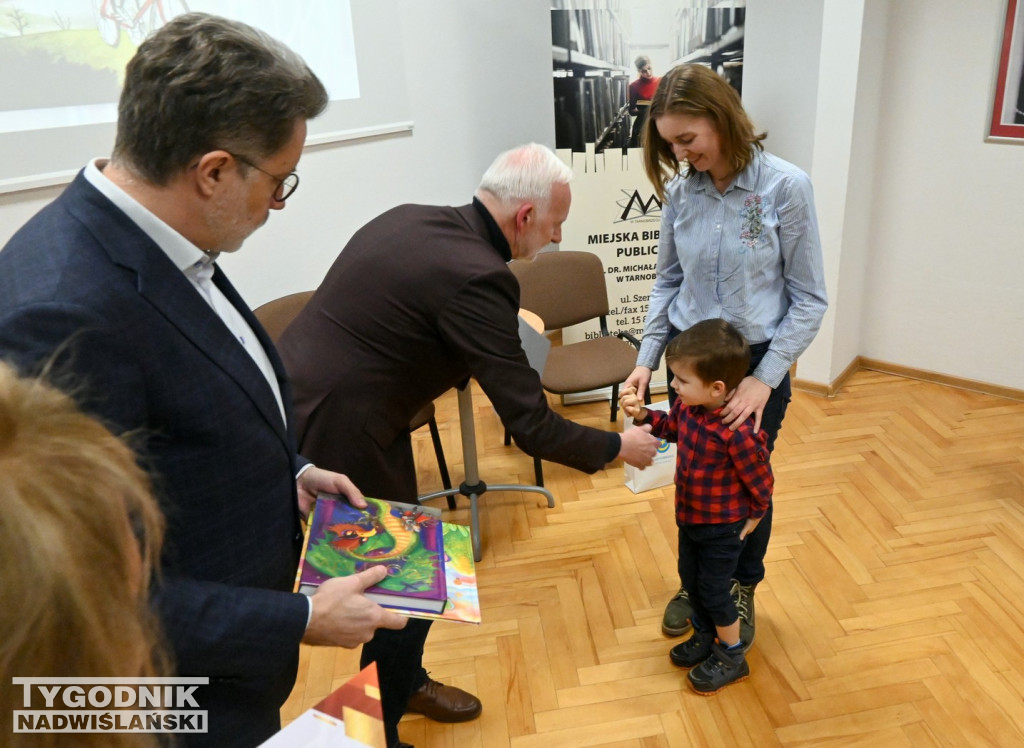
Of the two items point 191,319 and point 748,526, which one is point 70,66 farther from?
point 748,526

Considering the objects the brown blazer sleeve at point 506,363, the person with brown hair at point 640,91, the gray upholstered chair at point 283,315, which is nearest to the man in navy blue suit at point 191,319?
the brown blazer sleeve at point 506,363

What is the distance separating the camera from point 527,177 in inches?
83.7

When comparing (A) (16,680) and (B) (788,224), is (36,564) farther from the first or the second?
(B) (788,224)

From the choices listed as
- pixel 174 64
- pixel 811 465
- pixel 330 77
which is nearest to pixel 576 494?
pixel 811 465

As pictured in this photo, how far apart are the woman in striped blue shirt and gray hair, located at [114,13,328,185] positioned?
1.33m

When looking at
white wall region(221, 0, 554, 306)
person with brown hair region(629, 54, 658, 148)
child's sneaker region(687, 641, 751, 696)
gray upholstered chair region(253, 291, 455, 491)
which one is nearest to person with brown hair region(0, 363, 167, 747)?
child's sneaker region(687, 641, 751, 696)

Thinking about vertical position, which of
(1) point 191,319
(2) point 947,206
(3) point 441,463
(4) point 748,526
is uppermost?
(1) point 191,319

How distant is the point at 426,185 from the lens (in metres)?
4.67

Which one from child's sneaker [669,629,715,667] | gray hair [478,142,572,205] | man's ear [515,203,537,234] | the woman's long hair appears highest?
the woman's long hair

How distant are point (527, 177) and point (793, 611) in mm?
1864

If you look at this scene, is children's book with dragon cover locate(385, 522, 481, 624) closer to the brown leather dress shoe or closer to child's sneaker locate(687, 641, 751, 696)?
the brown leather dress shoe

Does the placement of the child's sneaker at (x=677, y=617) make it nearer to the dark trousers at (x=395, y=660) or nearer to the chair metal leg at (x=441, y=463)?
the dark trousers at (x=395, y=660)

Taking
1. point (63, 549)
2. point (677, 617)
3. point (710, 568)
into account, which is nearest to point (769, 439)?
point (710, 568)

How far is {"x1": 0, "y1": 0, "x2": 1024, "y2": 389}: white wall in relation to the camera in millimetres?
4027
